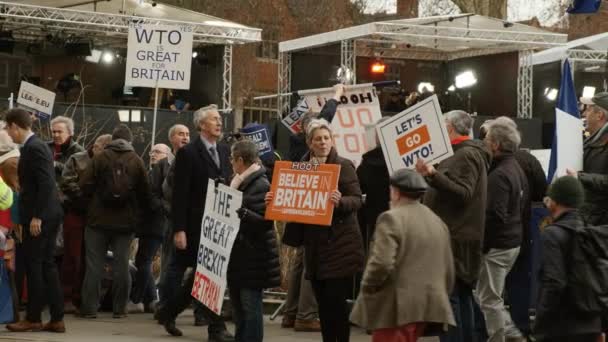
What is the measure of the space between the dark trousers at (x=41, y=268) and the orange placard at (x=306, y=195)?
2.61 m

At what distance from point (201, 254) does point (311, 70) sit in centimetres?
1690

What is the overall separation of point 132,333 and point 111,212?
1455 millimetres

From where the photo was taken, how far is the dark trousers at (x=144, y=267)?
48.1 ft

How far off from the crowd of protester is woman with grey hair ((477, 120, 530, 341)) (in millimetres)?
12

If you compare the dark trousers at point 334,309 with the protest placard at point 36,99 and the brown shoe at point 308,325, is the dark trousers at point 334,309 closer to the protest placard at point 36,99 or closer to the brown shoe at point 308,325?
the brown shoe at point 308,325

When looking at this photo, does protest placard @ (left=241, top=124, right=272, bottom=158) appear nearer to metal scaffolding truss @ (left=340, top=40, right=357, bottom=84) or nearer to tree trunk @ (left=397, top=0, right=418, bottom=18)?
metal scaffolding truss @ (left=340, top=40, right=357, bottom=84)

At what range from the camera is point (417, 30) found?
27812mm

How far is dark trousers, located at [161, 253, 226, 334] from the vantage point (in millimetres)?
12273

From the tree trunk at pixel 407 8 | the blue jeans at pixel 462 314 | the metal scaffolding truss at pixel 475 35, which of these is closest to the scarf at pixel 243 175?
the blue jeans at pixel 462 314

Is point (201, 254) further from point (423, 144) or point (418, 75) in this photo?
point (418, 75)

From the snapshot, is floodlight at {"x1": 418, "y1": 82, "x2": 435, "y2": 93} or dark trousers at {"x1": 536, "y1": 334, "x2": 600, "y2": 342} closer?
dark trousers at {"x1": 536, "y1": 334, "x2": 600, "y2": 342}

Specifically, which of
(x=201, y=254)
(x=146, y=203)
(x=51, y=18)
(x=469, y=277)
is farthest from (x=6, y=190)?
(x=51, y=18)

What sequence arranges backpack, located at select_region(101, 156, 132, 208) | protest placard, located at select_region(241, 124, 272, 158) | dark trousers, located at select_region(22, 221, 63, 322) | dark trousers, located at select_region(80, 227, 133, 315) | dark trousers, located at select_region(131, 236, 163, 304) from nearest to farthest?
dark trousers, located at select_region(22, 221, 63, 322) < backpack, located at select_region(101, 156, 132, 208) < dark trousers, located at select_region(80, 227, 133, 315) < protest placard, located at select_region(241, 124, 272, 158) < dark trousers, located at select_region(131, 236, 163, 304)

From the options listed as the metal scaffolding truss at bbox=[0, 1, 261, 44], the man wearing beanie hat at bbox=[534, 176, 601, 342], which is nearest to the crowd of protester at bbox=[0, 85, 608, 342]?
the man wearing beanie hat at bbox=[534, 176, 601, 342]
